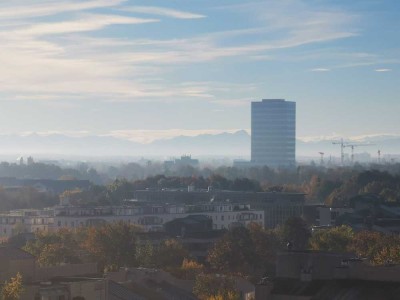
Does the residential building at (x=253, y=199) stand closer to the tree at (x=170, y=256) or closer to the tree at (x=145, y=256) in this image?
the tree at (x=170, y=256)

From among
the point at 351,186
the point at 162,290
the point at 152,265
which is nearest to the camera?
the point at 162,290

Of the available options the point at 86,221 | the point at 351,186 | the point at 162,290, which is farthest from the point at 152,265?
the point at 351,186

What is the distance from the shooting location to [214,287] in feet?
204

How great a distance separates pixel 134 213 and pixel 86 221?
28.7 ft

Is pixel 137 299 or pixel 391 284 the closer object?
pixel 391 284

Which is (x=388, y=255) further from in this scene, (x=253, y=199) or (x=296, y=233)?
(x=253, y=199)

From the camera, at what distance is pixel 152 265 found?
78125 millimetres

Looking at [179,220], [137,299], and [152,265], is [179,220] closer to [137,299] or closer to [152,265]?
[152,265]

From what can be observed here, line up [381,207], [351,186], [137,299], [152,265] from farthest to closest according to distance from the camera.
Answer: [351,186]
[381,207]
[152,265]
[137,299]

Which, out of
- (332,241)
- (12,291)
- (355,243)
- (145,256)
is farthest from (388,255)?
(12,291)

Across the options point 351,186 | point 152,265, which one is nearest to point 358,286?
point 152,265

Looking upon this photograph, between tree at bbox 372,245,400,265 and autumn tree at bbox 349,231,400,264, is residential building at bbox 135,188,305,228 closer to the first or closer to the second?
autumn tree at bbox 349,231,400,264

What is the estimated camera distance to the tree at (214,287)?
60603 millimetres

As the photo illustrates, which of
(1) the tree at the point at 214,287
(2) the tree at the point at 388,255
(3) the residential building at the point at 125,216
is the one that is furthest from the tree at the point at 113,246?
(3) the residential building at the point at 125,216
